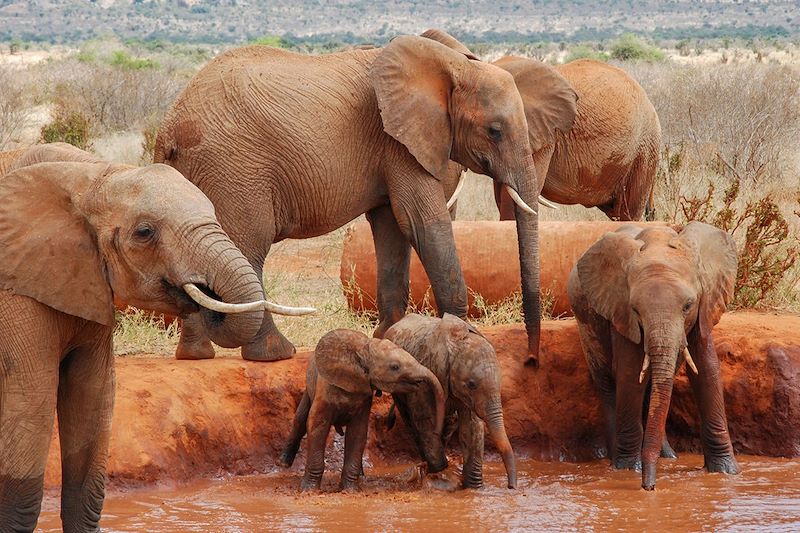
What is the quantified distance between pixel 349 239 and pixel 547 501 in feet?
12.0

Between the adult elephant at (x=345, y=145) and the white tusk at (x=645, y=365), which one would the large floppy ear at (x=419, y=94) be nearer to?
the adult elephant at (x=345, y=145)

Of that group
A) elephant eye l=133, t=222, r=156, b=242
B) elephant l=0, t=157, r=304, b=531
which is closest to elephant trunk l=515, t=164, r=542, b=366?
elephant l=0, t=157, r=304, b=531

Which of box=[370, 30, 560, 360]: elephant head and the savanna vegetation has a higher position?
box=[370, 30, 560, 360]: elephant head

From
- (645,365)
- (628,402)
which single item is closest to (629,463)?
(628,402)

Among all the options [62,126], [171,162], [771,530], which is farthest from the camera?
[62,126]

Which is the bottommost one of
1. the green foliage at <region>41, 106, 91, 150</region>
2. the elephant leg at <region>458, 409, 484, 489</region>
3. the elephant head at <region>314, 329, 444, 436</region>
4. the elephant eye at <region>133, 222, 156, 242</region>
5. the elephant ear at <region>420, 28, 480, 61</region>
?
the green foliage at <region>41, 106, 91, 150</region>

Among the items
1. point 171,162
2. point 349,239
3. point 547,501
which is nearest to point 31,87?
point 349,239

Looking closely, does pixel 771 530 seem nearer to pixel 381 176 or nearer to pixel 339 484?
pixel 339 484

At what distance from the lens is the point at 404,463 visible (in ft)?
29.7

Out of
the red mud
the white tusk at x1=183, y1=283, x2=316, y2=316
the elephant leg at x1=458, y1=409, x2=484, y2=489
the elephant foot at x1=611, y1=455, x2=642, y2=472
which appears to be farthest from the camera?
the red mud

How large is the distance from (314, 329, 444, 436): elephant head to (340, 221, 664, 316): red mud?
267cm

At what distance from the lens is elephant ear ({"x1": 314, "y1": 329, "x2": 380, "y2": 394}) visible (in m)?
7.82

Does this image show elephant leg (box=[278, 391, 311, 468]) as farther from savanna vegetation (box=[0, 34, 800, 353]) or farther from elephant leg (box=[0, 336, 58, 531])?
elephant leg (box=[0, 336, 58, 531])

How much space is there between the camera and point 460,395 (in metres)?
7.96
